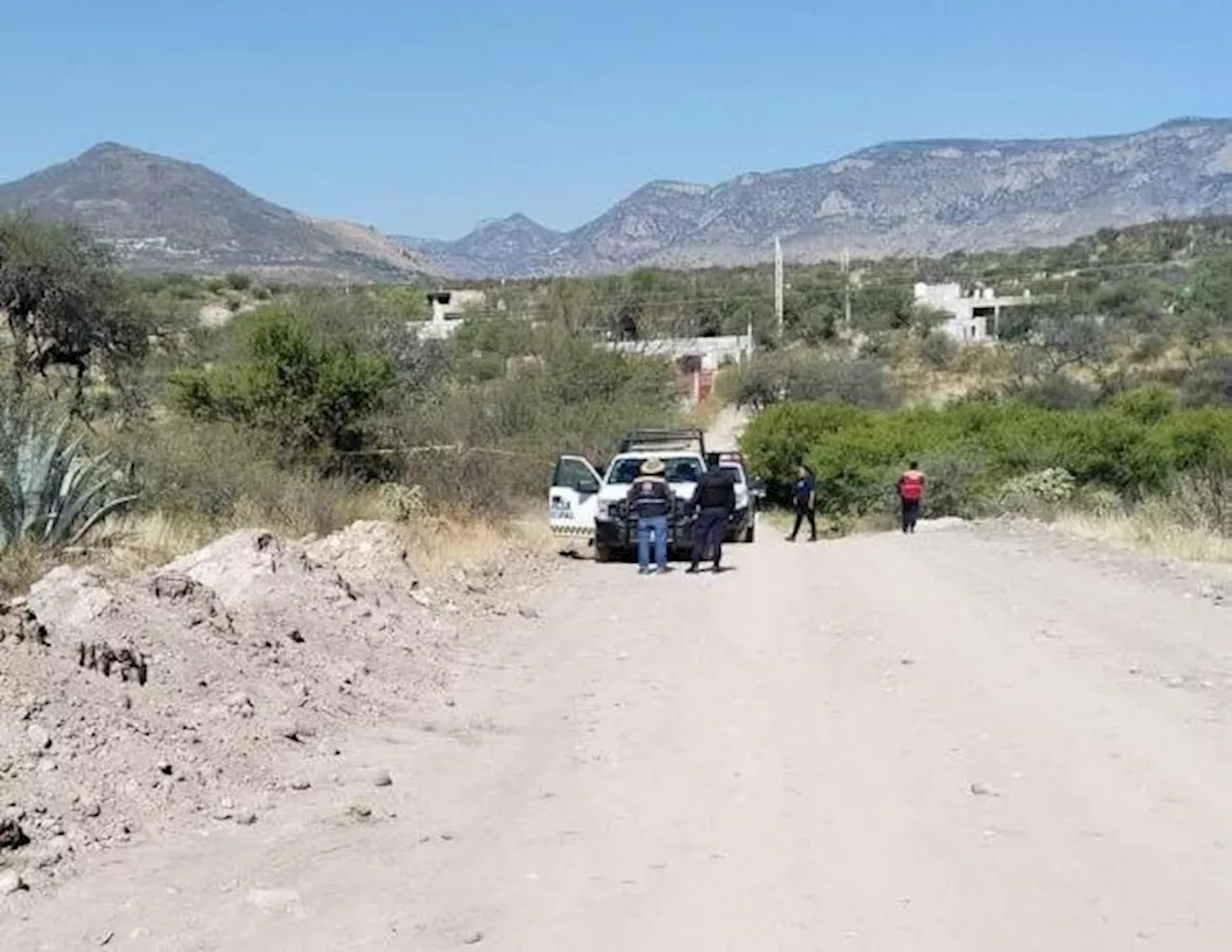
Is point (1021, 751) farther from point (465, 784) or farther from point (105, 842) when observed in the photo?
point (105, 842)

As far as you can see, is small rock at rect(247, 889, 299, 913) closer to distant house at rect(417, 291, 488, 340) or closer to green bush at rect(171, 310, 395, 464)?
green bush at rect(171, 310, 395, 464)

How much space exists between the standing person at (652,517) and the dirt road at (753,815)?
762 centimetres

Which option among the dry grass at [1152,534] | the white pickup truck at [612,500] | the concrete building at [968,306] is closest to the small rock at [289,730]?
the white pickup truck at [612,500]

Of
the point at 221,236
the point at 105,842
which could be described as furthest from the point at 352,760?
the point at 221,236

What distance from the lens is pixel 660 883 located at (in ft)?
Answer: 22.6

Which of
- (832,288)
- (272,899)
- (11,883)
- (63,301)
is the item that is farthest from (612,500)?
(832,288)

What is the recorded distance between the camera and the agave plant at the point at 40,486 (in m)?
14.9

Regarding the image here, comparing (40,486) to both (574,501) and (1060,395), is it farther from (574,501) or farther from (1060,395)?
(1060,395)

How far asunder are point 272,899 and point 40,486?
958 centimetres

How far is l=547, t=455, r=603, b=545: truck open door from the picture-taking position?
26.4 meters

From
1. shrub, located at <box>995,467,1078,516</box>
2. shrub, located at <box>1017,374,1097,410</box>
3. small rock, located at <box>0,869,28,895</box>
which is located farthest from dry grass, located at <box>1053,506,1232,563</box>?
shrub, located at <box>1017,374,1097,410</box>

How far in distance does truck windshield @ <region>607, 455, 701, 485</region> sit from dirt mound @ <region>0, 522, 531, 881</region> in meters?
12.4

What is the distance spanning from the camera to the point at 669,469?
2717 centimetres

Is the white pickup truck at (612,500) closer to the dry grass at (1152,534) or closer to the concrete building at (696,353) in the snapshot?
the dry grass at (1152,534)
